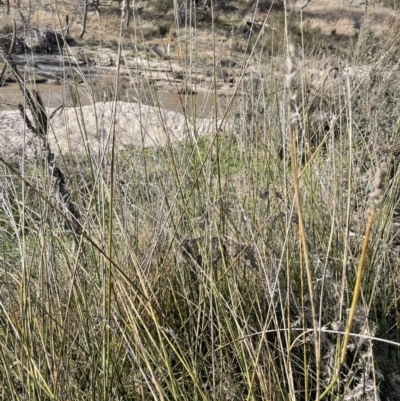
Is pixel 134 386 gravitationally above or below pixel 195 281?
below

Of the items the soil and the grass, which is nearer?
the grass

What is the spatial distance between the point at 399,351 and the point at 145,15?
19.6 metres

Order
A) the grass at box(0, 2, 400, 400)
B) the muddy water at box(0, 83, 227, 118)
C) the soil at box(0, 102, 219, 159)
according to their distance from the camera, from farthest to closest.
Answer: the muddy water at box(0, 83, 227, 118), the soil at box(0, 102, 219, 159), the grass at box(0, 2, 400, 400)

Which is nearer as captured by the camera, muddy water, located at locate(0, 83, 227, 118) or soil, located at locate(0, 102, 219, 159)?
soil, located at locate(0, 102, 219, 159)

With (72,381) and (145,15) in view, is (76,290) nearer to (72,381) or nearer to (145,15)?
(72,381)

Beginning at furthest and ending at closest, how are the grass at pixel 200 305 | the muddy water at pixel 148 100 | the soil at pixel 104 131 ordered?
the muddy water at pixel 148 100 < the soil at pixel 104 131 < the grass at pixel 200 305

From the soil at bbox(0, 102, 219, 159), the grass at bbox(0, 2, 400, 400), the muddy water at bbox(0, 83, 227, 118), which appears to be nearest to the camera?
the grass at bbox(0, 2, 400, 400)

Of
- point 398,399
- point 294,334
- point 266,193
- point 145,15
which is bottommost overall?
point 398,399

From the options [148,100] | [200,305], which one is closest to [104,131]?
[148,100]

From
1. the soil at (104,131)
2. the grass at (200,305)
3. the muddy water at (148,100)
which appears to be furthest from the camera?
the muddy water at (148,100)

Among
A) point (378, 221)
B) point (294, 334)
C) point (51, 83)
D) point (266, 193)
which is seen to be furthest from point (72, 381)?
point (51, 83)

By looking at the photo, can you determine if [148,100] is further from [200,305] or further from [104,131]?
[200,305]

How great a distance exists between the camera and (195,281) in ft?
3.94

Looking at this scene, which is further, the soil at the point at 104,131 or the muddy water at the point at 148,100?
the muddy water at the point at 148,100
